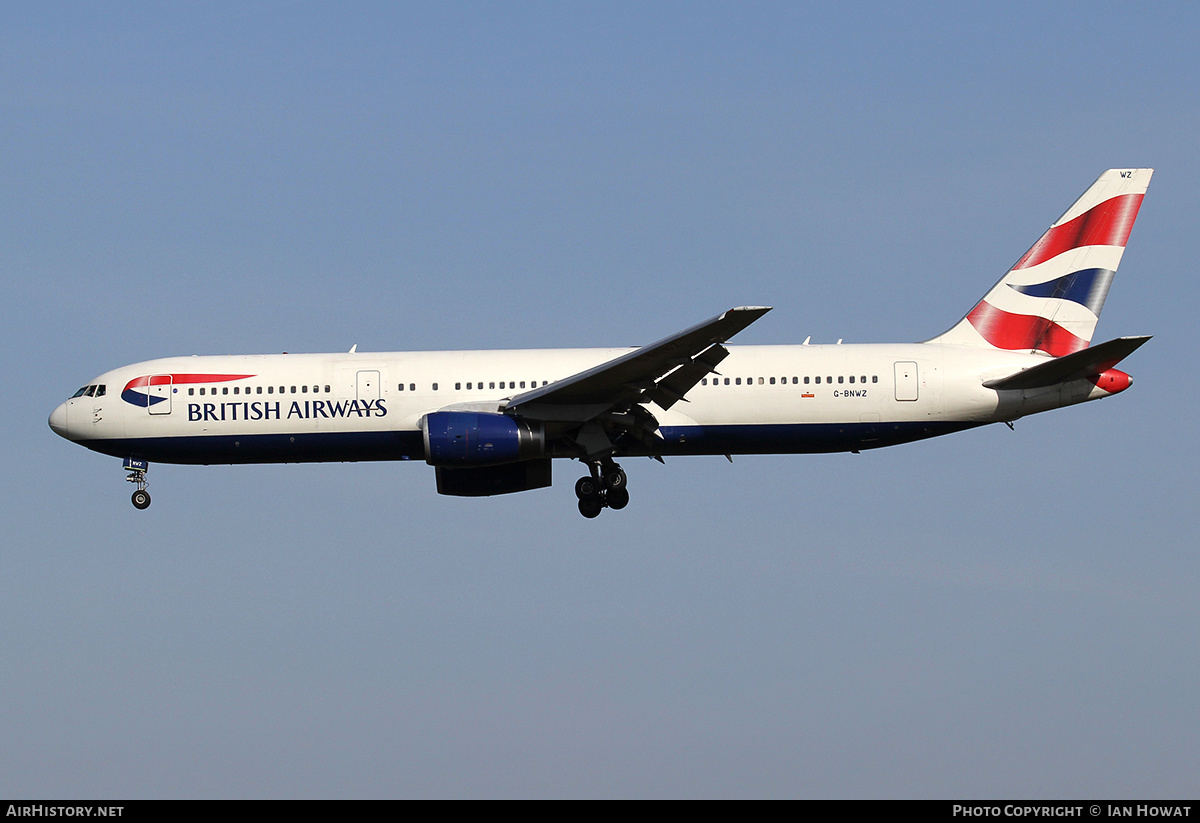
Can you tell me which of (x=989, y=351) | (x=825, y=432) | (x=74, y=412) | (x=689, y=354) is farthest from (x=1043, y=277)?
(x=74, y=412)

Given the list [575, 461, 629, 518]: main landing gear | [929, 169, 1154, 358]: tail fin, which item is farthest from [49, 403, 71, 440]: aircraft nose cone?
[929, 169, 1154, 358]: tail fin

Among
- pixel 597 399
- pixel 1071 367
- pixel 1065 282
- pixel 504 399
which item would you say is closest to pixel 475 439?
pixel 504 399

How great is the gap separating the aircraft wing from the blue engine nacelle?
1.58ft

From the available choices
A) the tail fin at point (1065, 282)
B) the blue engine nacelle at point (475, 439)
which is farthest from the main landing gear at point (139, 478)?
the tail fin at point (1065, 282)

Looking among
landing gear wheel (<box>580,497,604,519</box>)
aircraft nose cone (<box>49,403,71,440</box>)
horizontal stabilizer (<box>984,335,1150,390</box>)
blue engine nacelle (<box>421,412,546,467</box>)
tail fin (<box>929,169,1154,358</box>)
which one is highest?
tail fin (<box>929,169,1154,358</box>)

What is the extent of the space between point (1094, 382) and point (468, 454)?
44.5ft

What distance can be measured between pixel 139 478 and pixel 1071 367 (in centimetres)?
2097

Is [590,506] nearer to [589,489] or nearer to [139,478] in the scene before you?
[589,489]

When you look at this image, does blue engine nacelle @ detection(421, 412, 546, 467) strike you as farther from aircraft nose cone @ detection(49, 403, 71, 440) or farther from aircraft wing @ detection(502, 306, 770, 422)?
aircraft nose cone @ detection(49, 403, 71, 440)

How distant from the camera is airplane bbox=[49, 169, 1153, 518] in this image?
94.2 ft

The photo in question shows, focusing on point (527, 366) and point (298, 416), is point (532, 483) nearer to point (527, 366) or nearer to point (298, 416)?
point (527, 366)

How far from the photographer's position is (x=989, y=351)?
99.1 ft

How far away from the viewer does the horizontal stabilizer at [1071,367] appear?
26.6 meters

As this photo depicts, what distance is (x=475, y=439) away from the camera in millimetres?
27531
